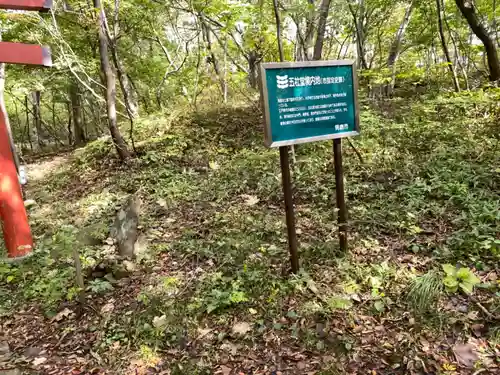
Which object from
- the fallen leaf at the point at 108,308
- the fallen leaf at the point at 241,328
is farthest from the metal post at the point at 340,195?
the fallen leaf at the point at 108,308

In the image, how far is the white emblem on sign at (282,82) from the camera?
315 cm

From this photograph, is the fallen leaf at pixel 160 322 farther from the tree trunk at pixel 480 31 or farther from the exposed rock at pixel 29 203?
the tree trunk at pixel 480 31

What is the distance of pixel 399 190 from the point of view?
4.98 meters

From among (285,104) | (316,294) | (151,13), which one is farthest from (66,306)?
(151,13)

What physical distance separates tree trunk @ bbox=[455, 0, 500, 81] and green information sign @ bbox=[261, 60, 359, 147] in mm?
4800

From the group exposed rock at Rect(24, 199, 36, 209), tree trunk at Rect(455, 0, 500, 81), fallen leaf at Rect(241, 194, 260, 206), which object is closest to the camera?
fallen leaf at Rect(241, 194, 260, 206)

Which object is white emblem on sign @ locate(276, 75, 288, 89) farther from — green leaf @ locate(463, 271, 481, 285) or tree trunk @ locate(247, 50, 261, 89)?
tree trunk @ locate(247, 50, 261, 89)

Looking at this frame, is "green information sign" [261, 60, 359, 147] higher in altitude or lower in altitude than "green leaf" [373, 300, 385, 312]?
higher

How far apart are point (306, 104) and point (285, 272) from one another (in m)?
1.88

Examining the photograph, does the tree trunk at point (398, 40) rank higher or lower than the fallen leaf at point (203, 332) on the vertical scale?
higher

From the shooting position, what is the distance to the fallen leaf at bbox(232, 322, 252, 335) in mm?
3188

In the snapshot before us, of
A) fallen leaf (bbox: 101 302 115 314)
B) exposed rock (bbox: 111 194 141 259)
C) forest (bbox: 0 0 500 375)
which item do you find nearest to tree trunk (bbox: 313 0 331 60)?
forest (bbox: 0 0 500 375)

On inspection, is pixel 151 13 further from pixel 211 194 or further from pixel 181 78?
pixel 211 194

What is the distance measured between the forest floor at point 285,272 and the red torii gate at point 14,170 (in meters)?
0.36
